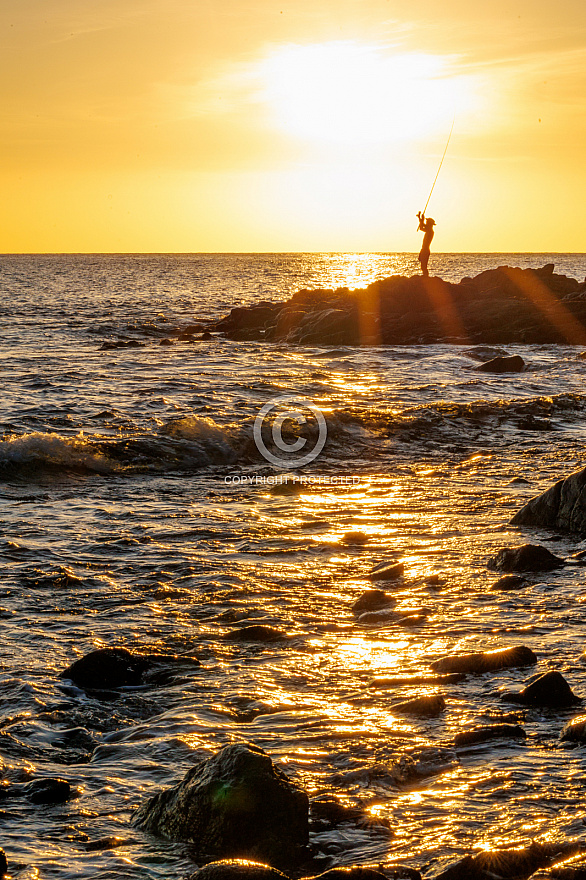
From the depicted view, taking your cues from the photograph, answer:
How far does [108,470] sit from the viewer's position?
11.8m

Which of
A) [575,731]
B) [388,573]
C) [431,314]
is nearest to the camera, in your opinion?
[575,731]

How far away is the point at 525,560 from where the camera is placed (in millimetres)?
7289

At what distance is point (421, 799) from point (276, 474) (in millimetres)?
7951

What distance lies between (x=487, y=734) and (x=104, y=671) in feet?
7.46

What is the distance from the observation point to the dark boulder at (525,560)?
729 centimetres

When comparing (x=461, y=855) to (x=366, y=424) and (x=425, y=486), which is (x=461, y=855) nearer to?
(x=425, y=486)

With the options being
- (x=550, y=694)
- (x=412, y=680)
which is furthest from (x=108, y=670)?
(x=550, y=694)

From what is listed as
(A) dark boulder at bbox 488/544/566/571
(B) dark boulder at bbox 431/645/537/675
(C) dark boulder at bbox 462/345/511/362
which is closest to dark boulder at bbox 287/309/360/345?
(C) dark boulder at bbox 462/345/511/362

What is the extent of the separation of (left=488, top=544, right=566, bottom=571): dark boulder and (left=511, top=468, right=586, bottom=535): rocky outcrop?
3.44 feet

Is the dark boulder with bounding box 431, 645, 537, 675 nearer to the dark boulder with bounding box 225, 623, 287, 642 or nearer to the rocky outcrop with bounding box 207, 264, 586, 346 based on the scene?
the dark boulder with bounding box 225, 623, 287, 642

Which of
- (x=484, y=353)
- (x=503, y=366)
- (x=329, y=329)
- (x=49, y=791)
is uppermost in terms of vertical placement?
(x=329, y=329)

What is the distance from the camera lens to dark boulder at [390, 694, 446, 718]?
4781mm

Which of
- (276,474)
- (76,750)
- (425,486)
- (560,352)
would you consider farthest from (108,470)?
(560,352)

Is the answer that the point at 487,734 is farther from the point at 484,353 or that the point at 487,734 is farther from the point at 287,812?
the point at 484,353
